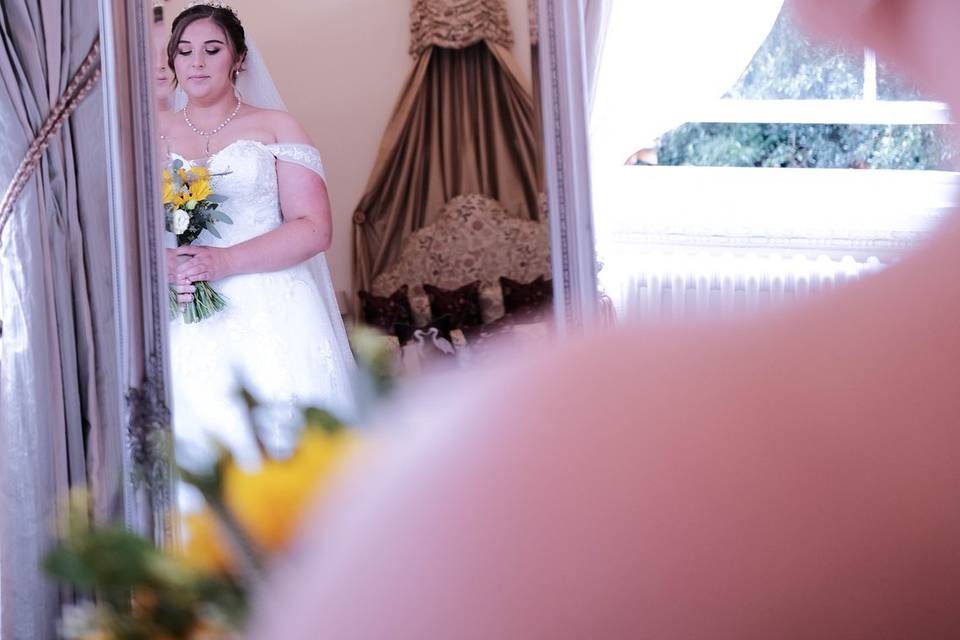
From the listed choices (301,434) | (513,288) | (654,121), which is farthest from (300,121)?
(301,434)

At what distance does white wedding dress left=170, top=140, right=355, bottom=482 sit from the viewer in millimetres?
2293

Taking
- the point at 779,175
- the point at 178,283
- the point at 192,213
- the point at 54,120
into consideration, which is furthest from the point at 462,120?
the point at 779,175

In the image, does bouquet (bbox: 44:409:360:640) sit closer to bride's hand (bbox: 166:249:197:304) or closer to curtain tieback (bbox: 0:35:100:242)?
bride's hand (bbox: 166:249:197:304)

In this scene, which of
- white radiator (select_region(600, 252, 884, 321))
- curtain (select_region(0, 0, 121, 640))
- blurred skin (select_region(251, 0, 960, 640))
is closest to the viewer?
blurred skin (select_region(251, 0, 960, 640))

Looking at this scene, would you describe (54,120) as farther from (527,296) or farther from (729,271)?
(729,271)

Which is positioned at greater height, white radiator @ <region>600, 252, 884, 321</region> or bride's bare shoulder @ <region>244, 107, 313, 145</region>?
bride's bare shoulder @ <region>244, 107, 313, 145</region>

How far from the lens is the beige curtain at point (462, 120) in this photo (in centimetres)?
207

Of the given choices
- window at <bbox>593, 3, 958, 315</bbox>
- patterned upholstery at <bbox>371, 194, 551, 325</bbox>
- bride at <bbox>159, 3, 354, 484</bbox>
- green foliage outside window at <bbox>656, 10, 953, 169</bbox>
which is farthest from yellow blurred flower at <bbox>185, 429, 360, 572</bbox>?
green foliage outside window at <bbox>656, 10, 953, 169</bbox>

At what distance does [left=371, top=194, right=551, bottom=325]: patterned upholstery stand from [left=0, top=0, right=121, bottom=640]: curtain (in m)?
1.02

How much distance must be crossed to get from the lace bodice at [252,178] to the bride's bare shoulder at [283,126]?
1 cm

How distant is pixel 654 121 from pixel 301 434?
2.12 m

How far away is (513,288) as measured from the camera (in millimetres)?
2170

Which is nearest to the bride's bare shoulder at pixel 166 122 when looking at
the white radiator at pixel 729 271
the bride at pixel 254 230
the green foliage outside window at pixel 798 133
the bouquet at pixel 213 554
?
Result: the bride at pixel 254 230

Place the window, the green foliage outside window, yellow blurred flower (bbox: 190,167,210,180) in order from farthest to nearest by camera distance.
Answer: the green foliage outside window < the window < yellow blurred flower (bbox: 190,167,210,180)
